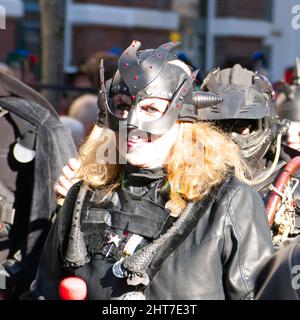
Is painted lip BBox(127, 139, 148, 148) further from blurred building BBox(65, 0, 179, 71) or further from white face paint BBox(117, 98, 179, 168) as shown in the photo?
blurred building BBox(65, 0, 179, 71)

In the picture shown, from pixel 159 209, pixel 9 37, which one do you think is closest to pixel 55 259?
pixel 159 209

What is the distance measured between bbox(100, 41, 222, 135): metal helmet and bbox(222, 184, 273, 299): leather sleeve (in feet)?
1.14

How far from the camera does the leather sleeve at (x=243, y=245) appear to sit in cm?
300

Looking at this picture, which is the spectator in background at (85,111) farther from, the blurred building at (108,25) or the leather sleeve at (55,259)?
the blurred building at (108,25)

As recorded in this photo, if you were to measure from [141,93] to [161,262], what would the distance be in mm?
583

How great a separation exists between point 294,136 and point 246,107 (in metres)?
0.90

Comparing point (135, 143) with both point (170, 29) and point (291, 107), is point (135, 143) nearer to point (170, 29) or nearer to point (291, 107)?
point (291, 107)

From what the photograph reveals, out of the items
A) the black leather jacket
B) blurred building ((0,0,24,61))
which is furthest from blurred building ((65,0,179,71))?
the black leather jacket

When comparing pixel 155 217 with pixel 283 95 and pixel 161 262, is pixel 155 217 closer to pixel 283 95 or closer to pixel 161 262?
pixel 161 262

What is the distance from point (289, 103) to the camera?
5.28 metres

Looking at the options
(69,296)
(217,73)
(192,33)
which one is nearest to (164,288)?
(69,296)
